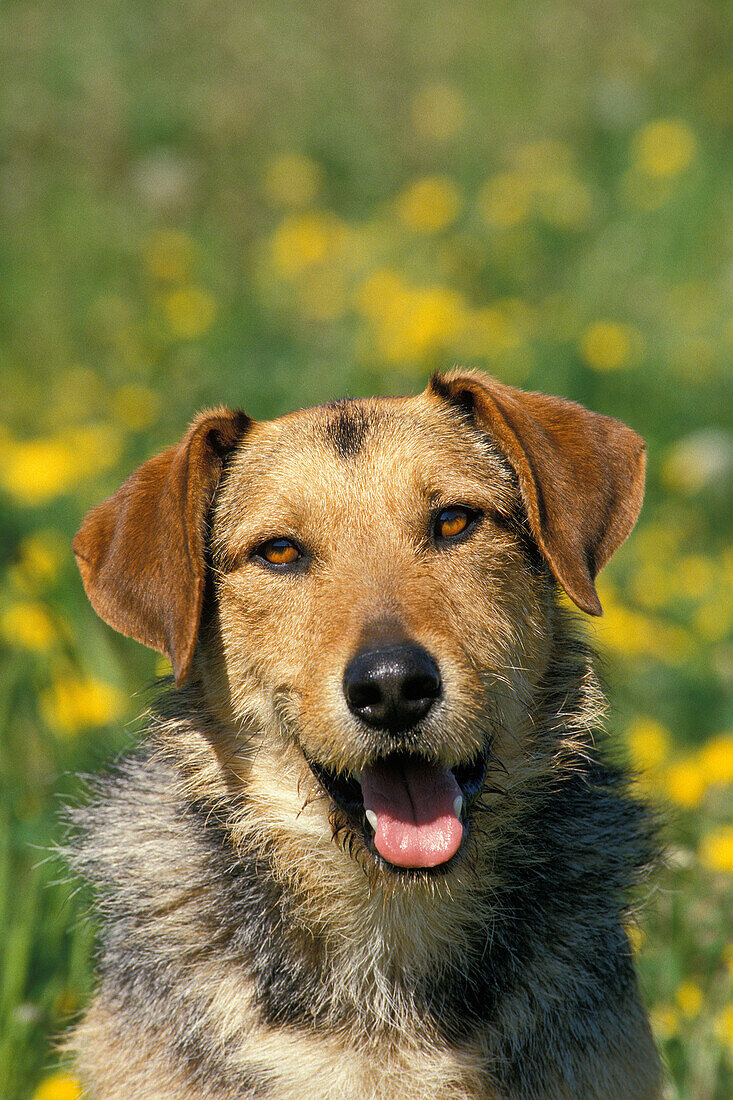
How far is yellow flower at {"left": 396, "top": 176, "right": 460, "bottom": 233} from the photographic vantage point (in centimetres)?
923

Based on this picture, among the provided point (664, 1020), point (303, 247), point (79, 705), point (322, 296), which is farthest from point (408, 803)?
point (303, 247)

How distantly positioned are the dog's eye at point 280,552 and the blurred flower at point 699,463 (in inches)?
176

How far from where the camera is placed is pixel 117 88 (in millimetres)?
10906

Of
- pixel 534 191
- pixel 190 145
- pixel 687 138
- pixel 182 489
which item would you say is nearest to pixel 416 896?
pixel 182 489

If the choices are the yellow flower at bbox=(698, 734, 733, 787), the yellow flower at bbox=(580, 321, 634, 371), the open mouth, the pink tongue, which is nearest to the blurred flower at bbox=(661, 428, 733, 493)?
the yellow flower at bbox=(580, 321, 634, 371)

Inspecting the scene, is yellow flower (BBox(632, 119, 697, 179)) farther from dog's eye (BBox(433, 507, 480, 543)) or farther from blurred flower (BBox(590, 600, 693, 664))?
dog's eye (BBox(433, 507, 480, 543))

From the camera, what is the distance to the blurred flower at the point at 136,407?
23.9ft

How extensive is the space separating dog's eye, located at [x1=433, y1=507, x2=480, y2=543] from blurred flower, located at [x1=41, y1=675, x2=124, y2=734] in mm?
2299

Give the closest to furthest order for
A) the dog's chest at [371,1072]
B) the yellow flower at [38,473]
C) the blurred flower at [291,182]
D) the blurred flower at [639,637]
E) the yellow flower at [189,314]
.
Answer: the dog's chest at [371,1072], the blurred flower at [639,637], the yellow flower at [38,473], the yellow flower at [189,314], the blurred flower at [291,182]

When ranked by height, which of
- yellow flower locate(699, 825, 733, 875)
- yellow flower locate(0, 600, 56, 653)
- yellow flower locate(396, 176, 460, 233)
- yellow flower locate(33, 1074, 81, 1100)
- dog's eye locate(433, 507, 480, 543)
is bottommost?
yellow flower locate(33, 1074, 81, 1100)

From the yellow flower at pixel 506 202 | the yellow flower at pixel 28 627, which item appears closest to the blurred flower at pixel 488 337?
the yellow flower at pixel 506 202

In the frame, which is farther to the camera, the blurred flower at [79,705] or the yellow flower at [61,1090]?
the blurred flower at [79,705]

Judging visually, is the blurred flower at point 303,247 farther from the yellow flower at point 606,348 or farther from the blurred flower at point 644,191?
the blurred flower at point 644,191

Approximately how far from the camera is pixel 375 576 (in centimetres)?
315
